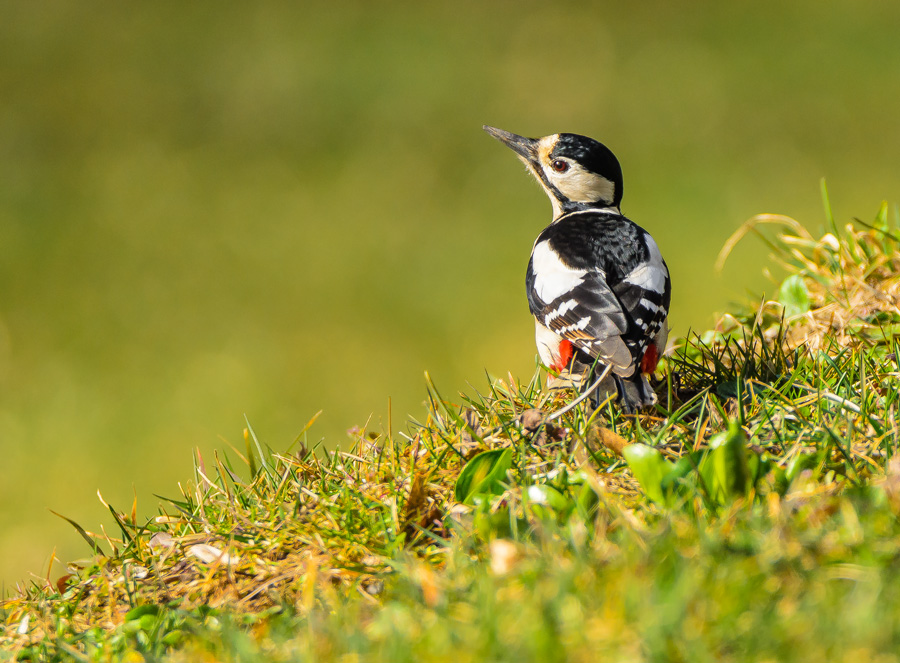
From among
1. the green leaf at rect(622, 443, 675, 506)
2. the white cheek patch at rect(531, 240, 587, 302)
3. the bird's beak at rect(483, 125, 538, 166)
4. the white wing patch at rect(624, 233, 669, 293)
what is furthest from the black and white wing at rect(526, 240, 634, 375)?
the bird's beak at rect(483, 125, 538, 166)

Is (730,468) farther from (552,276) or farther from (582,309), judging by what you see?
(552,276)

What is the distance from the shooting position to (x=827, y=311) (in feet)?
14.0

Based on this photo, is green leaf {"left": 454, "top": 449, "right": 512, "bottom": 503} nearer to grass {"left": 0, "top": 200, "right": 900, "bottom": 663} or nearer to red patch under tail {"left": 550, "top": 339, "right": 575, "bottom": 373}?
grass {"left": 0, "top": 200, "right": 900, "bottom": 663}

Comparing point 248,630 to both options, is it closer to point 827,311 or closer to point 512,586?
point 512,586

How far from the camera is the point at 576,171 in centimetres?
509

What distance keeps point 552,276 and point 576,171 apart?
1175 mm

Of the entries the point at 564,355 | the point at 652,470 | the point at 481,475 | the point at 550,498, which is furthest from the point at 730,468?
the point at 564,355

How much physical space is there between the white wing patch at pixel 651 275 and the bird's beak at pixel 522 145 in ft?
4.39

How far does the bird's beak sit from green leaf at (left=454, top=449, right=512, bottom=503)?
2874 mm

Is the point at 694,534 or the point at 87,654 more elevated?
the point at 694,534

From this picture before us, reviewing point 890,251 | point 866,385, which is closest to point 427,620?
point 866,385

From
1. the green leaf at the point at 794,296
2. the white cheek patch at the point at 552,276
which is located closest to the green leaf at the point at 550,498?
the white cheek patch at the point at 552,276

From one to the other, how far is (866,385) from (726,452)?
117 cm

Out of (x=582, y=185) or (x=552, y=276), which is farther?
(x=582, y=185)
